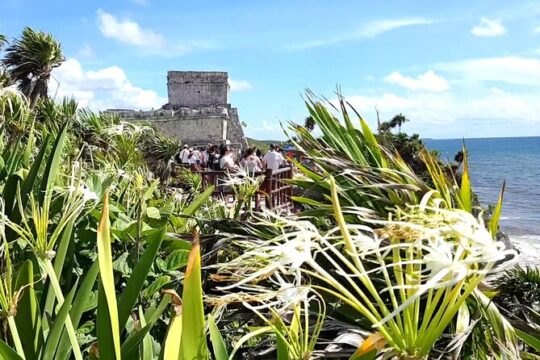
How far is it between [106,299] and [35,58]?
8233 mm

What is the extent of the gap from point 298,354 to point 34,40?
8385mm

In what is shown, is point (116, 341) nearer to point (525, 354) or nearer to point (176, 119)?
point (525, 354)

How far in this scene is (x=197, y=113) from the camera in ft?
114

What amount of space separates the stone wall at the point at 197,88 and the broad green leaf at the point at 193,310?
41475mm

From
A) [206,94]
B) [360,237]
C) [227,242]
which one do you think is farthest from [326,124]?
[206,94]

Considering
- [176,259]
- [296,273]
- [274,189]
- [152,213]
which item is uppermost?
[296,273]

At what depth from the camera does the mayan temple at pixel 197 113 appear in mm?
34125

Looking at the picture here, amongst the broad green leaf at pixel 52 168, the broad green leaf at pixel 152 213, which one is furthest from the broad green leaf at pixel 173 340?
the broad green leaf at pixel 152 213

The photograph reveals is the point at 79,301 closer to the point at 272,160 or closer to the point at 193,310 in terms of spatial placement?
the point at 193,310

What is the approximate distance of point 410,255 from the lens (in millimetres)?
933

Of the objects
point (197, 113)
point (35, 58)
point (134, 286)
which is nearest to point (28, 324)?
point (134, 286)

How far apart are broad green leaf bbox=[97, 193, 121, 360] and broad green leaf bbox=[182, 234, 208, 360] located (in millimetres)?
154

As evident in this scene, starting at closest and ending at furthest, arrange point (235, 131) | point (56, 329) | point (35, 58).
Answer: point (56, 329)
point (35, 58)
point (235, 131)

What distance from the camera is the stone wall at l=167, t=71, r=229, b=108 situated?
137 feet
